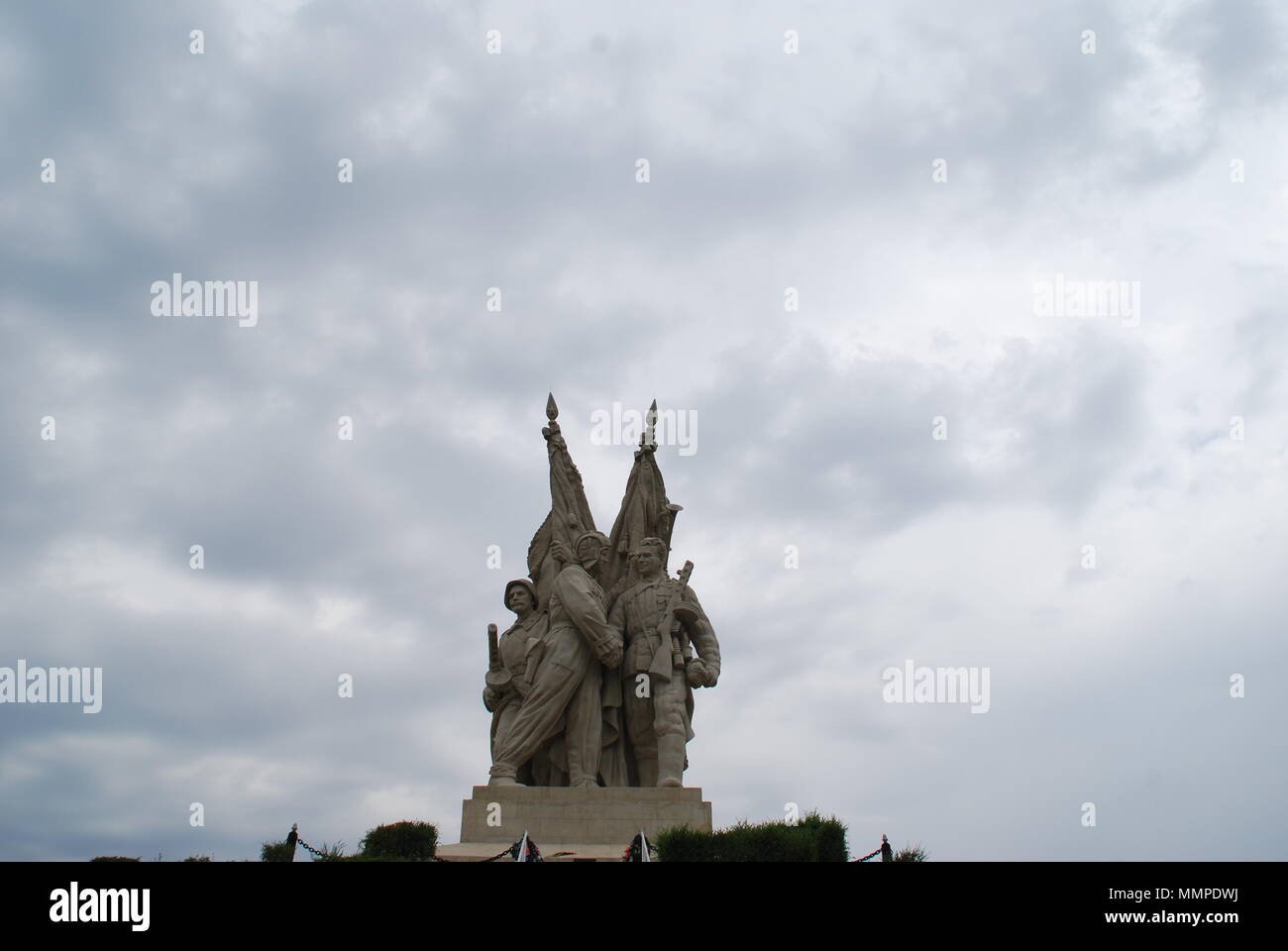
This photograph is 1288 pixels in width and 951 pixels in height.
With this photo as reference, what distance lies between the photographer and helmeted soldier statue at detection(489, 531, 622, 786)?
1502cm

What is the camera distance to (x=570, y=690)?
595 inches

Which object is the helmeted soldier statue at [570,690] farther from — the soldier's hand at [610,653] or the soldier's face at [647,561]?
the soldier's face at [647,561]

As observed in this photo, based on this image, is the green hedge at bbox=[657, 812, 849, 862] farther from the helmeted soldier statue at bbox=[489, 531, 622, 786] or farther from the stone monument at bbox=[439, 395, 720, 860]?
the helmeted soldier statue at bbox=[489, 531, 622, 786]

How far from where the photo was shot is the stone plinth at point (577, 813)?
1427 centimetres

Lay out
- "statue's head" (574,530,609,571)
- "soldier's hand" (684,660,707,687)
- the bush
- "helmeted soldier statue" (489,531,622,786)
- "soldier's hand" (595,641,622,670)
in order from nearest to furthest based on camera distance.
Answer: the bush → "helmeted soldier statue" (489,531,622,786) → "soldier's hand" (595,641,622,670) → "soldier's hand" (684,660,707,687) → "statue's head" (574,530,609,571)

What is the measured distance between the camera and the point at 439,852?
13.6 m

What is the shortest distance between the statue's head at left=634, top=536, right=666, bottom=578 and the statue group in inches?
0.5

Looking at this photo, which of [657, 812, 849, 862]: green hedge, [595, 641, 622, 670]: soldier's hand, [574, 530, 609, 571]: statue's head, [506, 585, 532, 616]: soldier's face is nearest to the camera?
[657, 812, 849, 862]: green hedge

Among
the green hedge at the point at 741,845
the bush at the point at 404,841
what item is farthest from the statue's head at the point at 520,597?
the green hedge at the point at 741,845

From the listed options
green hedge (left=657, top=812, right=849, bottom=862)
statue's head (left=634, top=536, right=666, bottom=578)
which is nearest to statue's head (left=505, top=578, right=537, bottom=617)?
statue's head (left=634, top=536, right=666, bottom=578)

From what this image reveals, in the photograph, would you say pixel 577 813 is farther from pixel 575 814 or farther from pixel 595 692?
pixel 595 692

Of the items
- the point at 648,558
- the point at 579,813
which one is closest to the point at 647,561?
the point at 648,558
